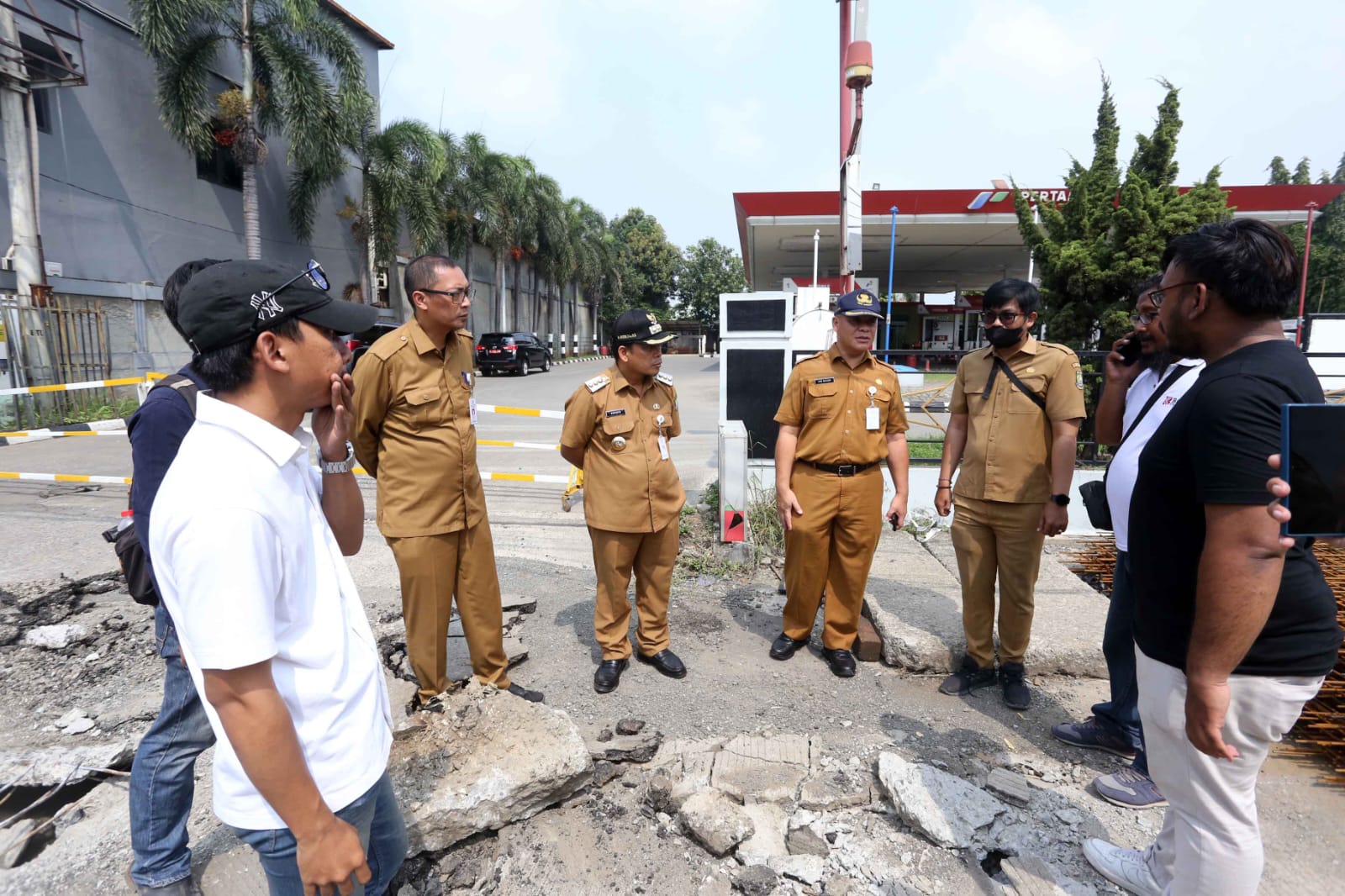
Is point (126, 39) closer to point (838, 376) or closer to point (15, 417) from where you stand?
point (15, 417)

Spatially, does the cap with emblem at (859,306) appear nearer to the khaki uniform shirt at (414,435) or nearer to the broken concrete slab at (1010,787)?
the khaki uniform shirt at (414,435)

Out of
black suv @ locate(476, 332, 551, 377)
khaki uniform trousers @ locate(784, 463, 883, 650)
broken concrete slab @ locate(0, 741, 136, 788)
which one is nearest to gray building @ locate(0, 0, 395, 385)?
black suv @ locate(476, 332, 551, 377)

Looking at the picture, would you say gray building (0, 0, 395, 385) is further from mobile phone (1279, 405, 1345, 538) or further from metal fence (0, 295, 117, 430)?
mobile phone (1279, 405, 1345, 538)

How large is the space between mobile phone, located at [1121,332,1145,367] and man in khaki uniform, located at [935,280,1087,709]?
0.96ft

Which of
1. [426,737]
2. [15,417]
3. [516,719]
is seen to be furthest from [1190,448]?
[15,417]

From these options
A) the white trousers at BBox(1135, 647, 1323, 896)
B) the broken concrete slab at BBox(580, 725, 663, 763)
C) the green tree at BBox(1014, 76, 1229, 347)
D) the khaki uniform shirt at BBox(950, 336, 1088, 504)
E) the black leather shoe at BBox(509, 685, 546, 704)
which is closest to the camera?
the white trousers at BBox(1135, 647, 1323, 896)

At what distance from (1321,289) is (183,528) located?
3818cm

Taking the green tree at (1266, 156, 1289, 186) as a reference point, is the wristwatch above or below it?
below

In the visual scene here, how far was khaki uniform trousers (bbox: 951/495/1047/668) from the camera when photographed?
10.6 feet

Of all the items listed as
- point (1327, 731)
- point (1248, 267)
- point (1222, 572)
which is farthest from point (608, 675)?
point (1327, 731)

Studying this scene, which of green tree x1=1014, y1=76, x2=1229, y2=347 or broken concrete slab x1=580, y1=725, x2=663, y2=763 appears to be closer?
broken concrete slab x1=580, y1=725, x2=663, y2=763

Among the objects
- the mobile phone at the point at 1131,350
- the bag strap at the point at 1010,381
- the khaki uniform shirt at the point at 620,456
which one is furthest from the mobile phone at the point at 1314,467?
the khaki uniform shirt at the point at 620,456

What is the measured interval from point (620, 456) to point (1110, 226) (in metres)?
7.12

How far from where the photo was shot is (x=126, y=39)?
570 inches
